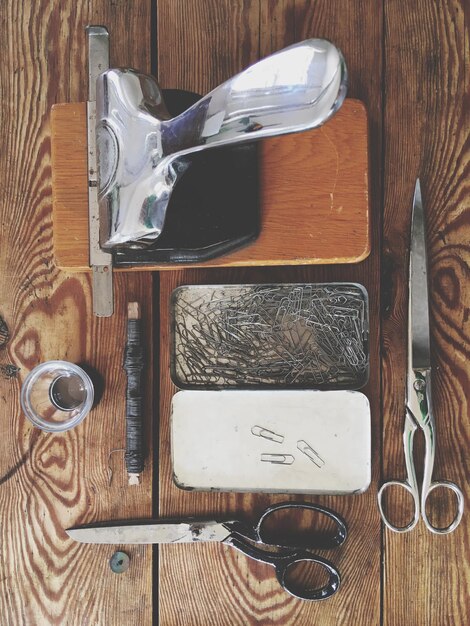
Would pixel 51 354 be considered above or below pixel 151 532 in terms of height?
above

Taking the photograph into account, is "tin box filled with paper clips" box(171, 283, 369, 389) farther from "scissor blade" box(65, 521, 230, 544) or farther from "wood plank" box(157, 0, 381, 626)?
"scissor blade" box(65, 521, 230, 544)

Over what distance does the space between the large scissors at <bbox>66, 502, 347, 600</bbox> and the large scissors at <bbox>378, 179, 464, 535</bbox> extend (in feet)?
0.22

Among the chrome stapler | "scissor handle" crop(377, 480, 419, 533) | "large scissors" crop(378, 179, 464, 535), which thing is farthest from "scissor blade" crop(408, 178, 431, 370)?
the chrome stapler

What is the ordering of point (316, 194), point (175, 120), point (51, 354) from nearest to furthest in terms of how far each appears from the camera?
1. point (175, 120)
2. point (316, 194)
3. point (51, 354)

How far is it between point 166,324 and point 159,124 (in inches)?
10.1

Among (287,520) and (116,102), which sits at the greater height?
(116,102)

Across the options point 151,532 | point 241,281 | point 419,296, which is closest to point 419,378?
point 419,296

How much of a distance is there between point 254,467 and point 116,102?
0.37 metres

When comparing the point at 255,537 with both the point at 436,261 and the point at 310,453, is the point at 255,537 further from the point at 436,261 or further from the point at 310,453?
the point at 436,261

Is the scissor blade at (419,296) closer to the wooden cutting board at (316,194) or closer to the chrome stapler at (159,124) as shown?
the wooden cutting board at (316,194)

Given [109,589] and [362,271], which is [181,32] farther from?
[109,589]

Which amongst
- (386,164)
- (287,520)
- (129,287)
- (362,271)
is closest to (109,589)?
(287,520)

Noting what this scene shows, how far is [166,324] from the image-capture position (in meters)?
0.62

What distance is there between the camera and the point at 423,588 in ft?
1.96
